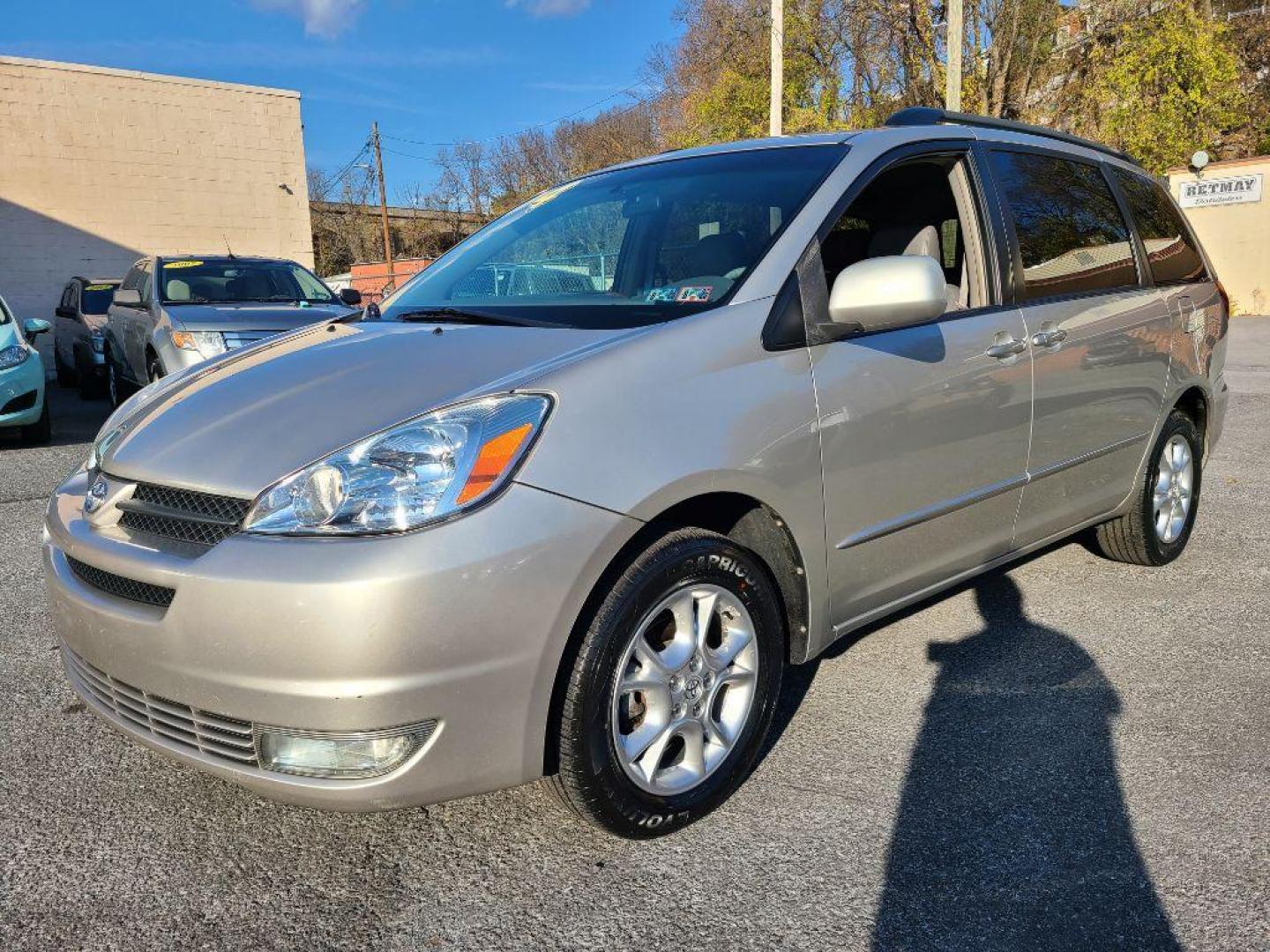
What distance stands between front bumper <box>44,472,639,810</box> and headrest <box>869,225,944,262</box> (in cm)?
193

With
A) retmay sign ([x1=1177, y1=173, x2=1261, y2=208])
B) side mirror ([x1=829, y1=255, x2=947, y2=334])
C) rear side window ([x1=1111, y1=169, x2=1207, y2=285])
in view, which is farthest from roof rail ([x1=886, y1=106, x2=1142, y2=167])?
retmay sign ([x1=1177, y1=173, x2=1261, y2=208])

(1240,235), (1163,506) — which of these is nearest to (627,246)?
(1163,506)

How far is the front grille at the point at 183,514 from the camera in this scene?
212 cm

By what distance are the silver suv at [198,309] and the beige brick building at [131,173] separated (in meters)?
11.0

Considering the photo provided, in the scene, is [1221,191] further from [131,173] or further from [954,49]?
[131,173]

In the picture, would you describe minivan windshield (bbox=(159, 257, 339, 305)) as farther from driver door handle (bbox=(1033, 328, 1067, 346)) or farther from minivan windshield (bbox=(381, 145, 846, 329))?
driver door handle (bbox=(1033, 328, 1067, 346))

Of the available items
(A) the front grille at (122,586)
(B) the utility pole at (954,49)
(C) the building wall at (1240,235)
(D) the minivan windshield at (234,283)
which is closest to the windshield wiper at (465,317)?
(A) the front grille at (122,586)

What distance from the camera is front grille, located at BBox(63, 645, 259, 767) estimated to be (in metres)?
2.08

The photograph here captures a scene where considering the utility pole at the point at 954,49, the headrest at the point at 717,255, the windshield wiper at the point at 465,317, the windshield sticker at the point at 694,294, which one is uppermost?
the utility pole at the point at 954,49

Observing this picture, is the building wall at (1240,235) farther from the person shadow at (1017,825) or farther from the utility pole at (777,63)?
the person shadow at (1017,825)

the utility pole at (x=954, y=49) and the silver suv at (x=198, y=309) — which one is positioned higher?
the utility pole at (x=954, y=49)

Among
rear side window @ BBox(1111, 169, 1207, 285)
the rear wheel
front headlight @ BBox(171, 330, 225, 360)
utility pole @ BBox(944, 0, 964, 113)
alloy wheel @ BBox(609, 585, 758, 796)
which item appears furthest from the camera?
utility pole @ BBox(944, 0, 964, 113)

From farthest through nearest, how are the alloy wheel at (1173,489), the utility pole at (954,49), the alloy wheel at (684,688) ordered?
the utility pole at (954,49) < the alloy wheel at (1173,489) < the alloy wheel at (684,688)

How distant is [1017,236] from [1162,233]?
1397mm
